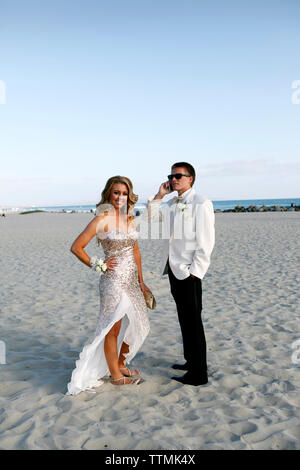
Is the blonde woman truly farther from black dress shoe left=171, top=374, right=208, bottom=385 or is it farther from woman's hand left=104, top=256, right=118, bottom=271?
black dress shoe left=171, top=374, right=208, bottom=385

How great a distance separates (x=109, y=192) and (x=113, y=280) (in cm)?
87

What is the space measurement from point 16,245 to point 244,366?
14.7m

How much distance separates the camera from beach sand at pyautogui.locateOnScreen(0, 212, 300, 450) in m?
3.21

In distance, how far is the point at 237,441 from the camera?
3.13 metres

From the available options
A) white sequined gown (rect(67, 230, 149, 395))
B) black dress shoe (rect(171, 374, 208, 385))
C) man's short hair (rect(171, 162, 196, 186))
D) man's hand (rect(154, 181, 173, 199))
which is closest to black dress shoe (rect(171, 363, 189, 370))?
black dress shoe (rect(171, 374, 208, 385))

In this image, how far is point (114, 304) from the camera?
392cm

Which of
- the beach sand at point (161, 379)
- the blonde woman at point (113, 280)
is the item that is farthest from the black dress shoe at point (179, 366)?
the blonde woman at point (113, 280)

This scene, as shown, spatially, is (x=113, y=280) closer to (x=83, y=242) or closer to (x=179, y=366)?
(x=83, y=242)

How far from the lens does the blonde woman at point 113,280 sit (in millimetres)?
3877

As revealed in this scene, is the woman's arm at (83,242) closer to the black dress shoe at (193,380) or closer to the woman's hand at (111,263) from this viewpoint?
the woman's hand at (111,263)

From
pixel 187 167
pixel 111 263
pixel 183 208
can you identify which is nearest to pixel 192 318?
pixel 111 263

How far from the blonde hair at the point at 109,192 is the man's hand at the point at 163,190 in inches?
10.7
